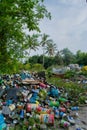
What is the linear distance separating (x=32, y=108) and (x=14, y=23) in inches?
187

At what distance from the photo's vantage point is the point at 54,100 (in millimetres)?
12852

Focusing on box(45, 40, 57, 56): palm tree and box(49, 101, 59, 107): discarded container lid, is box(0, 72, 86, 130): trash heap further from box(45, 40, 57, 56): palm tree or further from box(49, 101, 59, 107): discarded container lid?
box(45, 40, 57, 56): palm tree

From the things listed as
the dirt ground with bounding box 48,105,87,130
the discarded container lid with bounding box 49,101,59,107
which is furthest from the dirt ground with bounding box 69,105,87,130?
the discarded container lid with bounding box 49,101,59,107

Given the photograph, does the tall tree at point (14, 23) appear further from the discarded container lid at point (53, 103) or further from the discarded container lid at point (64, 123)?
the discarded container lid at point (53, 103)

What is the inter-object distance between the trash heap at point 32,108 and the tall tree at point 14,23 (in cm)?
266

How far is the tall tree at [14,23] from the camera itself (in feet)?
20.3

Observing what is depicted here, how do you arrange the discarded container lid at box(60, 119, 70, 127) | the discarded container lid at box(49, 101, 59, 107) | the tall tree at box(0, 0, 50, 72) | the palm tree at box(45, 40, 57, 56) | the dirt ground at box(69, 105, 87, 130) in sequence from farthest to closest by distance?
1. the palm tree at box(45, 40, 57, 56)
2. the discarded container lid at box(49, 101, 59, 107)
3. the dirt ground at box(69, 105, 87, 130)
4. the discarded container lid at box(60, 119, 70, 127)
5. the tall tree at box(0, 0, 50, 72)

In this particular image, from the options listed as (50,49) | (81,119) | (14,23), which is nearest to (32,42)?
(14,23)

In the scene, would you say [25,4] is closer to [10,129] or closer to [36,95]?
[10,129]

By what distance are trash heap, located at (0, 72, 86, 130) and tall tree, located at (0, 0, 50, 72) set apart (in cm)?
266

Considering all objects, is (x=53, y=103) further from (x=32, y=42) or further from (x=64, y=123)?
(x=32, y=42)

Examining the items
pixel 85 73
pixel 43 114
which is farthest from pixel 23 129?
pixel 85 73

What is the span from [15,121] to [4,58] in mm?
3479

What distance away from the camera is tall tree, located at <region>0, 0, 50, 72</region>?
6.18m
